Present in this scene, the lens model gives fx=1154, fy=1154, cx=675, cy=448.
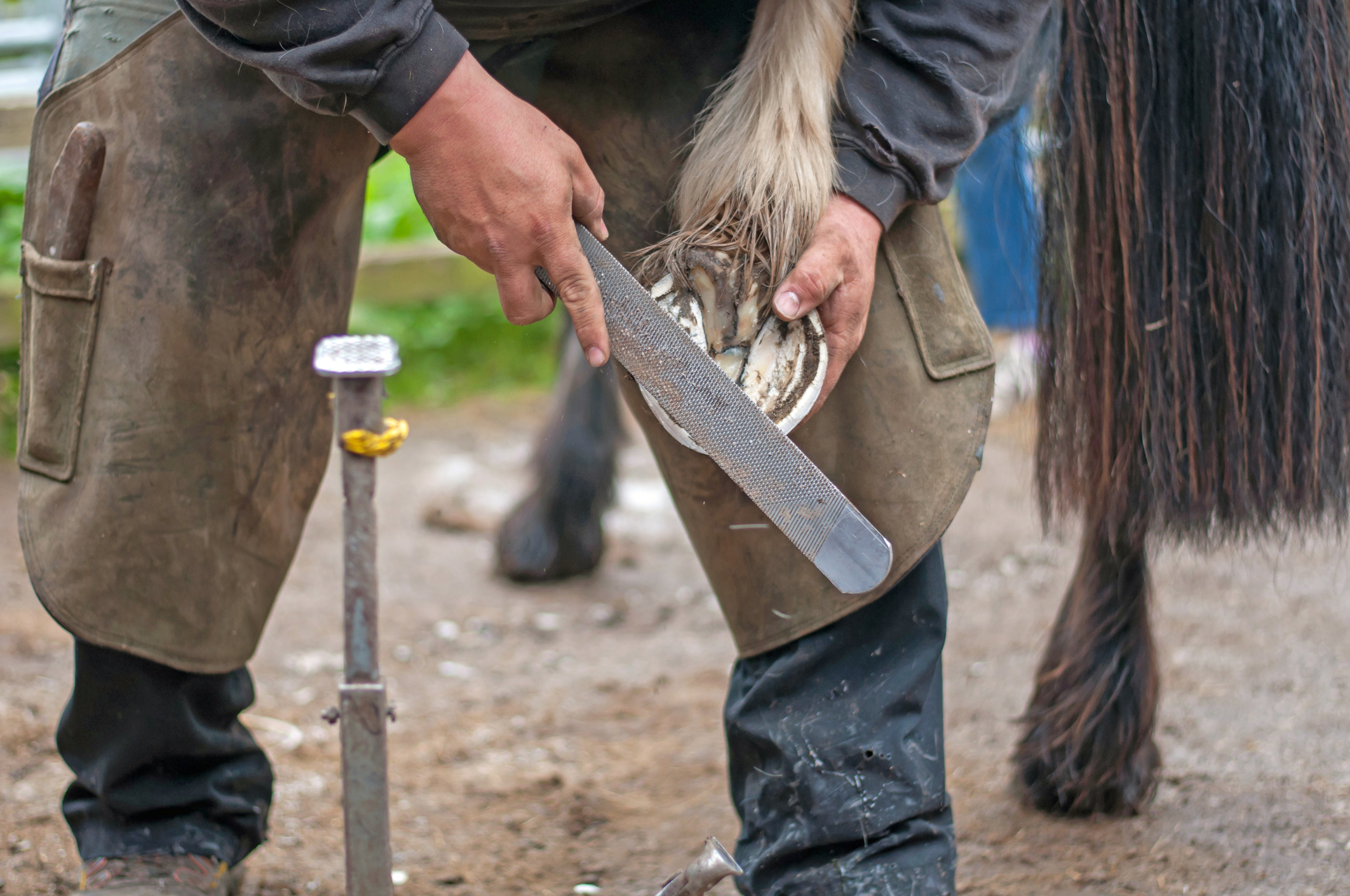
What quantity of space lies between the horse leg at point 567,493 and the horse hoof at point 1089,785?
49.1 inches

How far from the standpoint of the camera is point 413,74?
33.7 inches

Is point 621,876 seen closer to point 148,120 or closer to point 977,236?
point 148,120

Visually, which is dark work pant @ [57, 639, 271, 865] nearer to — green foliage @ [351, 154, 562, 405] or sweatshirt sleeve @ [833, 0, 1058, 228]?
sweatshirt sleeve @ [833, 0, 1058, 228]

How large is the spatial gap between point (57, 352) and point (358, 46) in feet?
1.57

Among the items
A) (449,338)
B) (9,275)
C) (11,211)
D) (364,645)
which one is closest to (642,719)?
(364,645)

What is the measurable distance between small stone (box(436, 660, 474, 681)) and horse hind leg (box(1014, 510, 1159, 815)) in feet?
3.43

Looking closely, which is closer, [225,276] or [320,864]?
[225,276]

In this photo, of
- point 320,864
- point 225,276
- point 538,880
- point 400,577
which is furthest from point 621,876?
point 400,577

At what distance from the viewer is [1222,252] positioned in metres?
1.23

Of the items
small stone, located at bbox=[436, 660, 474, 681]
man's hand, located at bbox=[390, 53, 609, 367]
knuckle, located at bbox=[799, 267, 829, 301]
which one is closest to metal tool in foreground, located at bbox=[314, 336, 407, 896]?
man's hand, located at bbox=[390, 53, 609, 367]

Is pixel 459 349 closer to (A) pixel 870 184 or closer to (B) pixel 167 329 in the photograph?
(B) pixel 167 329

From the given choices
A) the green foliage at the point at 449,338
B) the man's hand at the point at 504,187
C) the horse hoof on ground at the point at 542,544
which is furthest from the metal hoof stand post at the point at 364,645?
the green foliage at the point at 449,338

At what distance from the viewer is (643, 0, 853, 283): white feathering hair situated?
0.97m

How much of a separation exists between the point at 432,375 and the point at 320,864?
2.64 m
